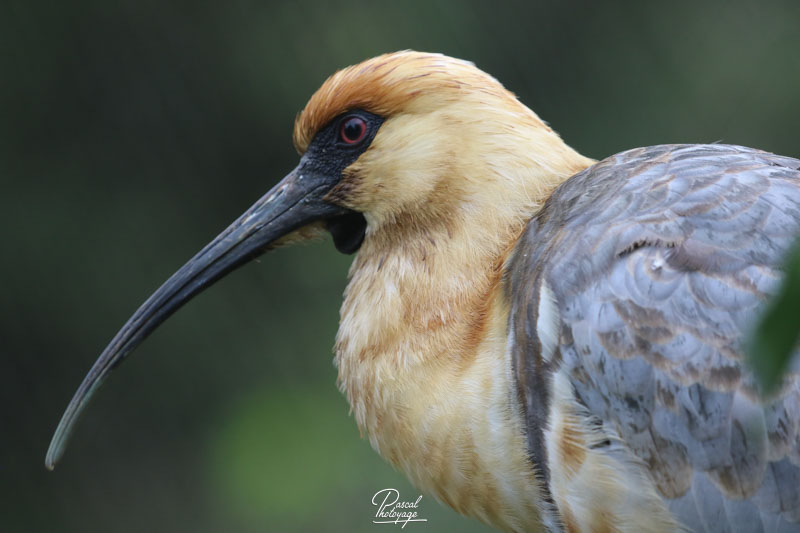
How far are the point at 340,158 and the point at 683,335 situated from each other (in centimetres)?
84

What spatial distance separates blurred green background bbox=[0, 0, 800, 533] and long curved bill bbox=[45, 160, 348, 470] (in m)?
1.60

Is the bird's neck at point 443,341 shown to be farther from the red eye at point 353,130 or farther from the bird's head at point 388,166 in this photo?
the red eye at point 353,130

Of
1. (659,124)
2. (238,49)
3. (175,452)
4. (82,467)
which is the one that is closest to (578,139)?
(659,124)

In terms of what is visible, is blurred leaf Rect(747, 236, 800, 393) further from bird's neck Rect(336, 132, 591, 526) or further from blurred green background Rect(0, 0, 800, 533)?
blurred green background Rect(0, 0, 800, 533)

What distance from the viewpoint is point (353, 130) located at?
194cm

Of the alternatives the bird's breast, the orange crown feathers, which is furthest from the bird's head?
the bird's breast

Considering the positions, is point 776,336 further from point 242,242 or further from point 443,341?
point 242,242

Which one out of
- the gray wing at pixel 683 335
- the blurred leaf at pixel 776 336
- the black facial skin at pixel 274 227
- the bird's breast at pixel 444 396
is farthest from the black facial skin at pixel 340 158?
the blurred leaf at pixel 776 336

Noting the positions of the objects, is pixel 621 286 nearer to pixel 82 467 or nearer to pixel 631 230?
pixel 631 230

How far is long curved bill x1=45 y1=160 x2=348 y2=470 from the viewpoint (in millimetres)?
1980

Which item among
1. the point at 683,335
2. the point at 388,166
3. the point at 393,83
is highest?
the point at 393,83

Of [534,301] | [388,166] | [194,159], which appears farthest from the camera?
[194,159]

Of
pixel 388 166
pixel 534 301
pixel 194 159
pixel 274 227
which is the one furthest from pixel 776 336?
pixel 194 159

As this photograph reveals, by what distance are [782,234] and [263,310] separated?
8.86 ft
